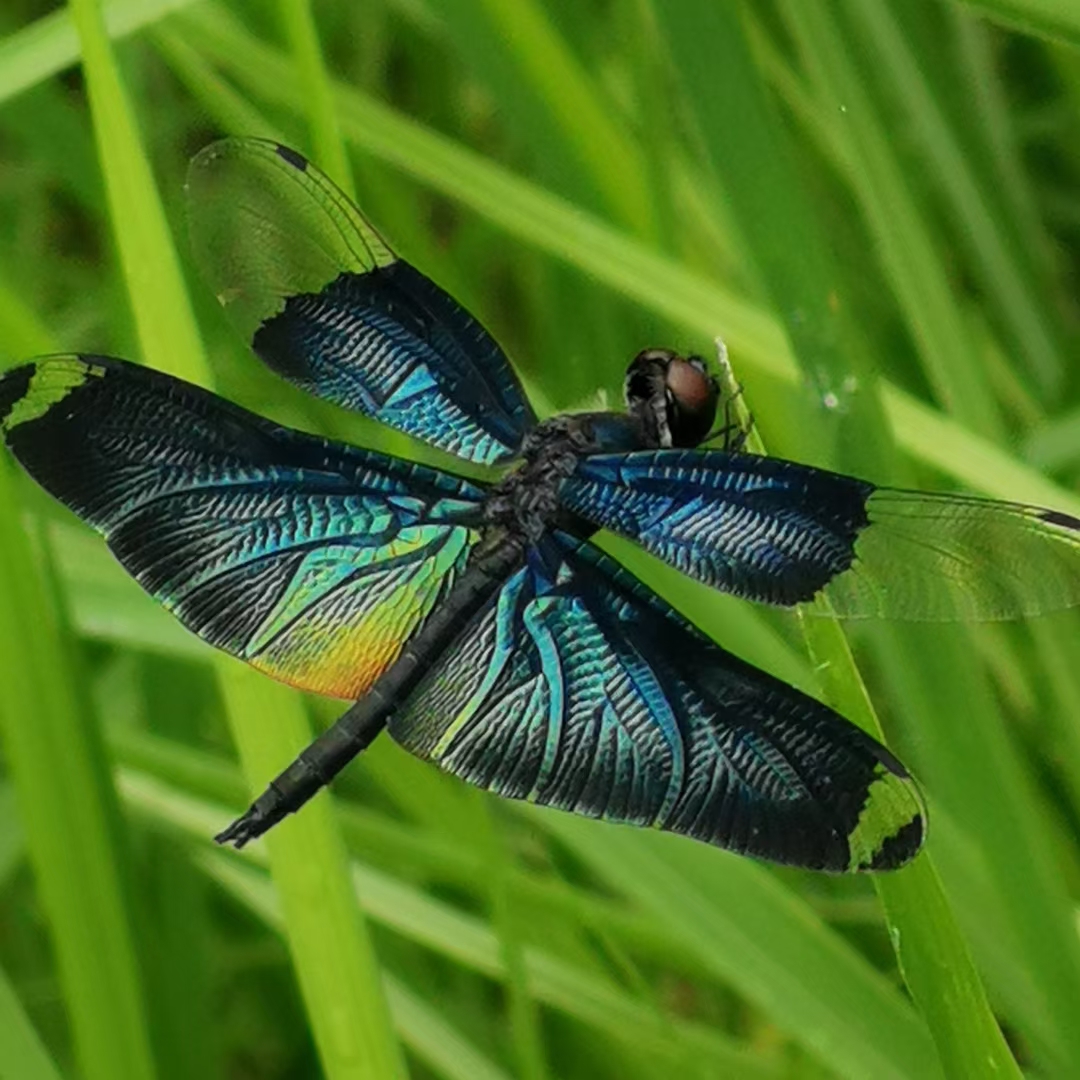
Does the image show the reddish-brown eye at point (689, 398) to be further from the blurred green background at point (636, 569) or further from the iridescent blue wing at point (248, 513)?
the iridescent blue wing at point (248, 513)

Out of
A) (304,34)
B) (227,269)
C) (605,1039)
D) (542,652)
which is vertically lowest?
(605,1039)

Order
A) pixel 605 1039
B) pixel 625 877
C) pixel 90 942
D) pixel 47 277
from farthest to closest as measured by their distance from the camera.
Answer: pixel 47 277, pixel 605 1039, pixel 625 877, pixel 90 942

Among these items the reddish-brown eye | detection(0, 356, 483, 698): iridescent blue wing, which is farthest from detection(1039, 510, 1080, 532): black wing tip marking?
detection(0, 356, 483, 698): iridescent blue wing

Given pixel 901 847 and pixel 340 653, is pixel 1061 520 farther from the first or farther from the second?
pixel 340 653

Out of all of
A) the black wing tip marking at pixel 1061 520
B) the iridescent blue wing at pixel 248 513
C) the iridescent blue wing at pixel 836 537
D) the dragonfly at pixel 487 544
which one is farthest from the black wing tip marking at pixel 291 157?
the black wing tip marking at pixel 1061 520

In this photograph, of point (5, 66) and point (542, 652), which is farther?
point (5, 66)

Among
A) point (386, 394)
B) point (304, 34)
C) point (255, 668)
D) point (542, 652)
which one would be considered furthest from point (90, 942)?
point (304, 34)

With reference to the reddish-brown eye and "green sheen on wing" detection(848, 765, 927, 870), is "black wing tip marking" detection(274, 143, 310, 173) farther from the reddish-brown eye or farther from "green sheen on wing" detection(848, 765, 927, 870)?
"green sheen on wing" detection(848, 765, 927, 870)

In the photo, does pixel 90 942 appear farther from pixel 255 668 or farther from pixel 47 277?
pixel 47 277

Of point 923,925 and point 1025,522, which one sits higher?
point 1025,522
